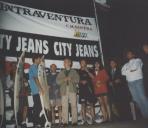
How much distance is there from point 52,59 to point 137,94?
1.96 m

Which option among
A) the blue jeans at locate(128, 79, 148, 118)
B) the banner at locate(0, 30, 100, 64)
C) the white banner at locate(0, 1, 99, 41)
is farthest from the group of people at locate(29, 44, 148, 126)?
the white banner at locate(0, 1, 99, 41)

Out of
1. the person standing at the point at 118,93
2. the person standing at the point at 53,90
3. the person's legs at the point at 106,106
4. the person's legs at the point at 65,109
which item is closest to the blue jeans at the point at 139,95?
the person standing at the point at 118,93

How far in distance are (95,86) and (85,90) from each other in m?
0.26

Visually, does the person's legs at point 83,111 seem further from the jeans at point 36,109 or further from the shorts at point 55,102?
the jeans at point 36,109

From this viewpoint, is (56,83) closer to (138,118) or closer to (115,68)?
(115,68)

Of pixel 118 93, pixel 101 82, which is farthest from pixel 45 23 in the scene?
pixel 118 93

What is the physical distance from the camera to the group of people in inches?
237

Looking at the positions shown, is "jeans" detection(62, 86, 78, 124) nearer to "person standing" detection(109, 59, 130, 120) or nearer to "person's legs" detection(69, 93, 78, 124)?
"person's legs" detection(69, 93, 78, 124)

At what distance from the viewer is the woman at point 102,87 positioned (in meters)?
6.43

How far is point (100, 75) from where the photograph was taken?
21.7 ft

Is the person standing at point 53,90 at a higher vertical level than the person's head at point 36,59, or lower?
lower

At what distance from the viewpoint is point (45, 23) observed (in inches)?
245

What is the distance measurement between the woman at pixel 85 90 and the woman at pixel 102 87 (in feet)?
0.44

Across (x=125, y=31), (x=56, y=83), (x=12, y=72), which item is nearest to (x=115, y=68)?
(x=125, y=31)
